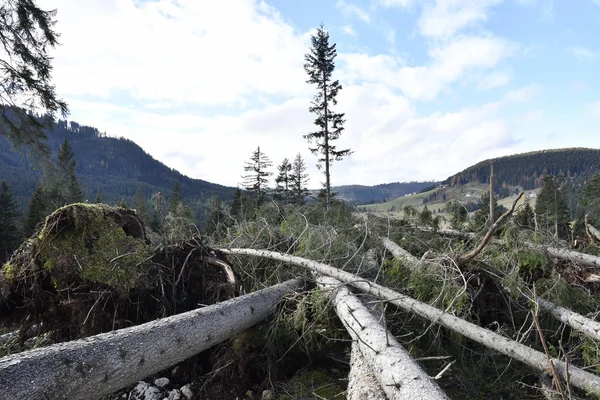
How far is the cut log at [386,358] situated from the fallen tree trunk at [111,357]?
108 cm

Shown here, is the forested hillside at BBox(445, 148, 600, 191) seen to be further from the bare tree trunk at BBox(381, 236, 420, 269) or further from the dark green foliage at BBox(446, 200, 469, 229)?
the bare tree trunk at BBox(381, 236, 420, 269)

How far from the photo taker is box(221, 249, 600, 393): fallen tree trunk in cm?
228

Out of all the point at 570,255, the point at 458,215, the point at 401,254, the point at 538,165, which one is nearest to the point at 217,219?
the point at 401,254

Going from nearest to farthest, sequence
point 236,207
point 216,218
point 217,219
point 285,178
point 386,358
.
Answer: point 386,358 < point 217,219 < point 216,218 < point 236,207 < point 285,178

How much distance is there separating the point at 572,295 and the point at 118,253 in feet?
17.3

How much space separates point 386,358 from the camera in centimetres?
231

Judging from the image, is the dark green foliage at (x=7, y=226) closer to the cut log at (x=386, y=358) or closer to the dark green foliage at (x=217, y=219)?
the dark green foliage at (x=217, y=219)

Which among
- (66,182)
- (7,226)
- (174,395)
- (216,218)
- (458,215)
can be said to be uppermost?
(66,182)

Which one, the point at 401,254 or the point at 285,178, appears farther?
the point at 285,178

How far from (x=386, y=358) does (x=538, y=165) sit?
194 metres

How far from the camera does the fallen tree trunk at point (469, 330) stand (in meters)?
2.28

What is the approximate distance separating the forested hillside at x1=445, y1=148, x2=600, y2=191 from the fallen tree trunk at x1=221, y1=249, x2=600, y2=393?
14781 cm

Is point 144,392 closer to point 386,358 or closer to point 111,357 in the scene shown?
point 111,357

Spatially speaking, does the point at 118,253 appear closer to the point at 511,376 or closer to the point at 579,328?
the point at 511,376
